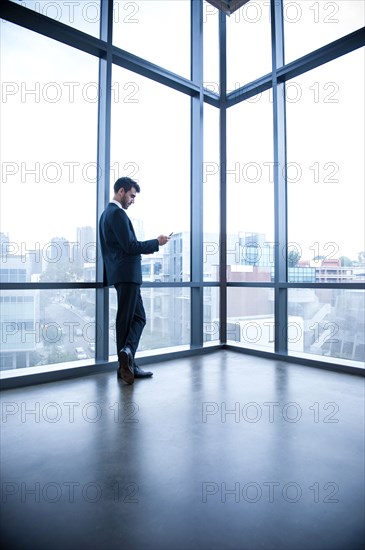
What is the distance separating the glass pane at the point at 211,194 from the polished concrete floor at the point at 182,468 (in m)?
1.74

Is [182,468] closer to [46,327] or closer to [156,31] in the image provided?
[46,327]

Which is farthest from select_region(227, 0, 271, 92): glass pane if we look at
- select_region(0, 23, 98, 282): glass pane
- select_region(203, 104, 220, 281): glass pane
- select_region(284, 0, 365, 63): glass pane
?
select_region(0, 23, 98, 282): glass pane

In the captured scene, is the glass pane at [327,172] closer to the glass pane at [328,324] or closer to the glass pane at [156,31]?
the glass pane at [328,324]

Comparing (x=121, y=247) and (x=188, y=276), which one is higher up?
(x=121, y=247)

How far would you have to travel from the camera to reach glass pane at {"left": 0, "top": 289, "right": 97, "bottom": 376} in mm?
2602

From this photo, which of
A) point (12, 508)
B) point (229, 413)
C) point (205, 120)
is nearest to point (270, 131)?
point (205, 120)

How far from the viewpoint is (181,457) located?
4.89 ft

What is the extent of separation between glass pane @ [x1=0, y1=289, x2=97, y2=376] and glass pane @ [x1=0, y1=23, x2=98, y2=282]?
14 centimetres

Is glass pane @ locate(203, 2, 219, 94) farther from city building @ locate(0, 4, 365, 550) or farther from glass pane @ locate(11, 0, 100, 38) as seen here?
glass pane @ locate(11, 0, 100, 38)

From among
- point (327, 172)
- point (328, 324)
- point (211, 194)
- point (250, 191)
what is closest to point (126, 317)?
point (328, 324)

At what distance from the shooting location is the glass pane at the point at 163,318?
3307 mm

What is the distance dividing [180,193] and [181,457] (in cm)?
277

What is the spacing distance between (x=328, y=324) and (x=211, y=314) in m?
1.25

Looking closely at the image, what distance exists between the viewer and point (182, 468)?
1402 mm
